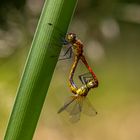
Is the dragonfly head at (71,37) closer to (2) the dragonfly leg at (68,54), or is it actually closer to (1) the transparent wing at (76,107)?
(2) the dragonfly leg at (68,54)

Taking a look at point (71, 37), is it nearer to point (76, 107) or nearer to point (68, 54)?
point (68, 54)

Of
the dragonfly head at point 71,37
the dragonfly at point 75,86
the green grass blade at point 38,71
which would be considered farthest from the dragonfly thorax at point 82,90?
the green grass blade at point 38,71

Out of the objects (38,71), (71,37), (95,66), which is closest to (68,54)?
(71,37)

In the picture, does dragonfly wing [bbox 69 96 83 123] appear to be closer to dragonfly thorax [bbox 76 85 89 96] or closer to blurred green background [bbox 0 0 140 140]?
dragonfly thorax [bbox 76 85 89 96]

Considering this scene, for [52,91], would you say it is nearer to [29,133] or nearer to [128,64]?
[128,64]

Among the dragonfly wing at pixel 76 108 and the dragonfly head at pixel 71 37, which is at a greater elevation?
the dragonfly head at pixel 71 37

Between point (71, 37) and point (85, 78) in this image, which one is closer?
point (71, 37)
